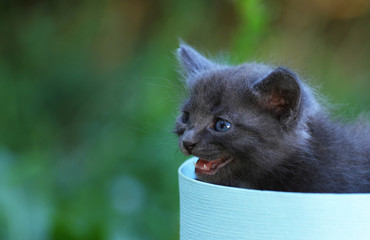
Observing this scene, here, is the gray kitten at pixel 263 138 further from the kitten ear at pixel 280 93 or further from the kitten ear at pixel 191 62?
the kitten ear at pixel 191 62

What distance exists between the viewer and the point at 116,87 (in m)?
4.97

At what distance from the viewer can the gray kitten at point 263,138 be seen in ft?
7.13

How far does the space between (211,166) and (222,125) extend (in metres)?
0.19

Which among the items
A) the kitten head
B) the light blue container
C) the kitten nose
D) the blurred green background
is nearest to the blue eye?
the kitten head

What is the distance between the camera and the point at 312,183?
2.32 m

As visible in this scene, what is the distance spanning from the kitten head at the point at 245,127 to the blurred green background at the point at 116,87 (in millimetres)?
857

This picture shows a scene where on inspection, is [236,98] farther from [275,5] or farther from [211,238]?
[275,5]

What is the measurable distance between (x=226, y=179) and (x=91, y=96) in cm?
300

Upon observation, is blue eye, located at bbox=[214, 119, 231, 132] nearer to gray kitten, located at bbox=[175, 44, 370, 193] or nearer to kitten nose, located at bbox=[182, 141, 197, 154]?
gray kitten, located at bbox=[175, 44, 370, 193]

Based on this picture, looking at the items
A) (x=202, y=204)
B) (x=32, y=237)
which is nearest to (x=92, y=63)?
(x=32, y=237)

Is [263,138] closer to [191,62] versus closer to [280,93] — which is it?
[280,93]

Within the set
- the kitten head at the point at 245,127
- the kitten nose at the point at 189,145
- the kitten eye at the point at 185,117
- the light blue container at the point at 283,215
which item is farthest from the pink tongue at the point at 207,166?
the light blue container at the point at 283,215

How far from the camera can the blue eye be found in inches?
86.6

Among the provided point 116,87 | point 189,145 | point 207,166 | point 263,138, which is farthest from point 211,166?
point 116,87
